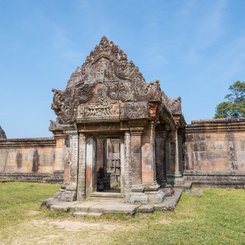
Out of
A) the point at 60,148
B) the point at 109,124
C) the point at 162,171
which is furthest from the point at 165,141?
the point at 60,148

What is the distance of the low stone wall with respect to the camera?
13.3 meters

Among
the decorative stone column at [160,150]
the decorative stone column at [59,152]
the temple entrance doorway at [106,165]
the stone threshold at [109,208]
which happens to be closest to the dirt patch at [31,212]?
the stone threshold at [109,208]

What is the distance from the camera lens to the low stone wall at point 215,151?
13.3 meters

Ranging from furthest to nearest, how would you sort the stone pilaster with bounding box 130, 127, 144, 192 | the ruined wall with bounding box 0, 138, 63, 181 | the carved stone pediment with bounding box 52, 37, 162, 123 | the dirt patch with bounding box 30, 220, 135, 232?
1. the ruined wall with bounding box 0, 138, 63, 181
2. the carved stone pediment with bounding box 52, 37, 162, 123
3. the stone pilaster with bounding box 130, 127, 144, 192
4. the dirt patch with bounding box 30, 220, 135, 232

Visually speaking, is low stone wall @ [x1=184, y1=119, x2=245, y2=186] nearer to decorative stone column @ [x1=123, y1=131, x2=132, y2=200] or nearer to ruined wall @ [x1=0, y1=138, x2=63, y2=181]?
decorative stone column @ [x1=123, y1=131, x2=132, y2=200]

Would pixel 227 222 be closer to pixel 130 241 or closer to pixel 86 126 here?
pixel 130 241

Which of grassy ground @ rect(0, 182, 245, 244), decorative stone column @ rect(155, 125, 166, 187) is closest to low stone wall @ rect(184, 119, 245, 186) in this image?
decorative stone column @ rect(155, 125, 166, 187)

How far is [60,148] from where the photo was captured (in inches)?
646

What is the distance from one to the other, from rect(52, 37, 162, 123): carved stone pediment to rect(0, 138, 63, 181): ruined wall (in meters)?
9.16

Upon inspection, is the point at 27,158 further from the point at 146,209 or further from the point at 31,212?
the point at 146,209

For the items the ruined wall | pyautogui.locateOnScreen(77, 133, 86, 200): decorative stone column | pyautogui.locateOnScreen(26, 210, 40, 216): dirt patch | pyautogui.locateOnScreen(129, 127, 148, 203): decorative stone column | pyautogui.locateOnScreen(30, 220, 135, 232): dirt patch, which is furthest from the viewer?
the ruined wall

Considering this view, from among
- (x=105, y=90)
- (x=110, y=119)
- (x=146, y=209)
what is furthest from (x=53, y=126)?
(x=146, y=209)

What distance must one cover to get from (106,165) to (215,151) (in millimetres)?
5577

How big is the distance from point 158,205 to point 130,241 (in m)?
2.55
